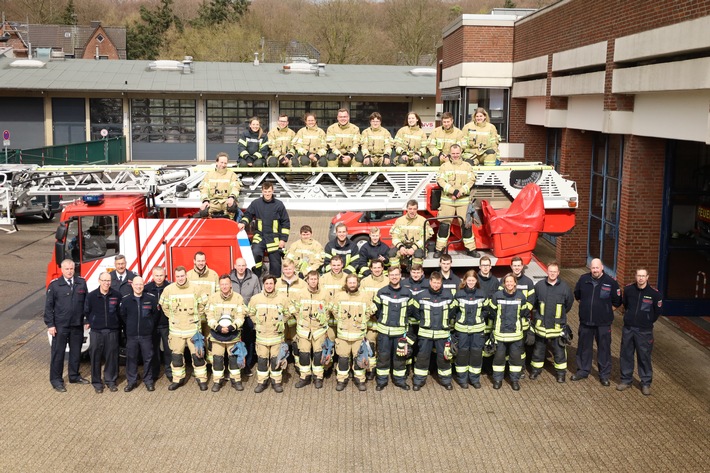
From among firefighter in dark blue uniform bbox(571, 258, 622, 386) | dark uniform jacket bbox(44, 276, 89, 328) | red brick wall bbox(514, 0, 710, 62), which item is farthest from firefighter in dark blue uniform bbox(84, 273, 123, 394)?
red brick wall bbox(514, 0, 710, 62)

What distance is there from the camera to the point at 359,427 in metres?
9.55

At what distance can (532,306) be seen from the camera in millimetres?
10906

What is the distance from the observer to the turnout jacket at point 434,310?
10.5 m

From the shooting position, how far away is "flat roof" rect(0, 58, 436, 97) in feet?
124

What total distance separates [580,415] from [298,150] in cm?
622

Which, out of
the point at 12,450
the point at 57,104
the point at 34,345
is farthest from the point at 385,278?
the point at 57,104

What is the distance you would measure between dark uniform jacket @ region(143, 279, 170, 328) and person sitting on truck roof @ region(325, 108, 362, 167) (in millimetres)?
3861

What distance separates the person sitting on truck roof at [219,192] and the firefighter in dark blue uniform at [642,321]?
5.83 m

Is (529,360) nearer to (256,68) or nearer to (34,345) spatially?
(34,345)

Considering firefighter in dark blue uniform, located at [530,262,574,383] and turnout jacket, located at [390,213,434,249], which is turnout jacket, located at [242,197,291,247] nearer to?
turnout jacket, located at [390,213,434,249]

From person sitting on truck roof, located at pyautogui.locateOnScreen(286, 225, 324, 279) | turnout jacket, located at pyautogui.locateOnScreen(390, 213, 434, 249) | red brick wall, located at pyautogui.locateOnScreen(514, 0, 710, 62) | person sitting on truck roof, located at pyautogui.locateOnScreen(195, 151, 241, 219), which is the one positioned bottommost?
person sitting on truck roof, located at pyautogui.locateOnScreen(286, 225, 324, 279)

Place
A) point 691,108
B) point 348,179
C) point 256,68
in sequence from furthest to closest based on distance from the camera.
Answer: point 256,68, point 348,179, point 691,108

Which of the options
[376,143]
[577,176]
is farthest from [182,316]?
[577,176]

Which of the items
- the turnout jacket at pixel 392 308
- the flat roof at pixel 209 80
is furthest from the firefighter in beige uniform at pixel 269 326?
the flat roof at pixel 209 80
